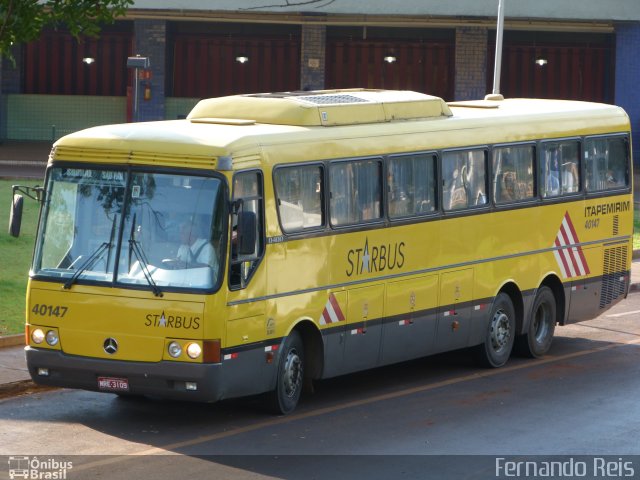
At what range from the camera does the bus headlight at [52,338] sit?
13.5 meters

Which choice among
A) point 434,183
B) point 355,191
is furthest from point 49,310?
point 434,183

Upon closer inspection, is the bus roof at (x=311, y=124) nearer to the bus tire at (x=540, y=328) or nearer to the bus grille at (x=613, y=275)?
the bus grille at (x=613, y=275)

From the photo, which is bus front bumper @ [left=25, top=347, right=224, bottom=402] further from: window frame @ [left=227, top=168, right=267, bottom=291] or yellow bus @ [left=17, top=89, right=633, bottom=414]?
window frame @ [left=227, top=168, right=267, bottom=291]

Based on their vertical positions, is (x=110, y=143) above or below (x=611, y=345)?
above

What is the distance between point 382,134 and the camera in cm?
1577

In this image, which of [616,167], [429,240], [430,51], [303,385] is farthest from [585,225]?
[430,51]

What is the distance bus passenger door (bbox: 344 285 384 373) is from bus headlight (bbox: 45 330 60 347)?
3.17 metres

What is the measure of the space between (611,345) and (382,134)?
5.46 m

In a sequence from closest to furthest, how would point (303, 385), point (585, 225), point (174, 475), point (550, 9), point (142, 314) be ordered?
point (174, 475) < point (142, 314) < point (303, 385) < point (585, 225) < point (550, 9)

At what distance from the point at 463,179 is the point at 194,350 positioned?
5201 millimetres

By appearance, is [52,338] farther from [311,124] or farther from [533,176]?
[533,176]

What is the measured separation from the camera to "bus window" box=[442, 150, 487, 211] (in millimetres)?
16734

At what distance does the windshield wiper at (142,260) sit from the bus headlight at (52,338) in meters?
1.07

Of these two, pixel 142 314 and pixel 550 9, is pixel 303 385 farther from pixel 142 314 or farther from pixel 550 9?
pixel 550 9
